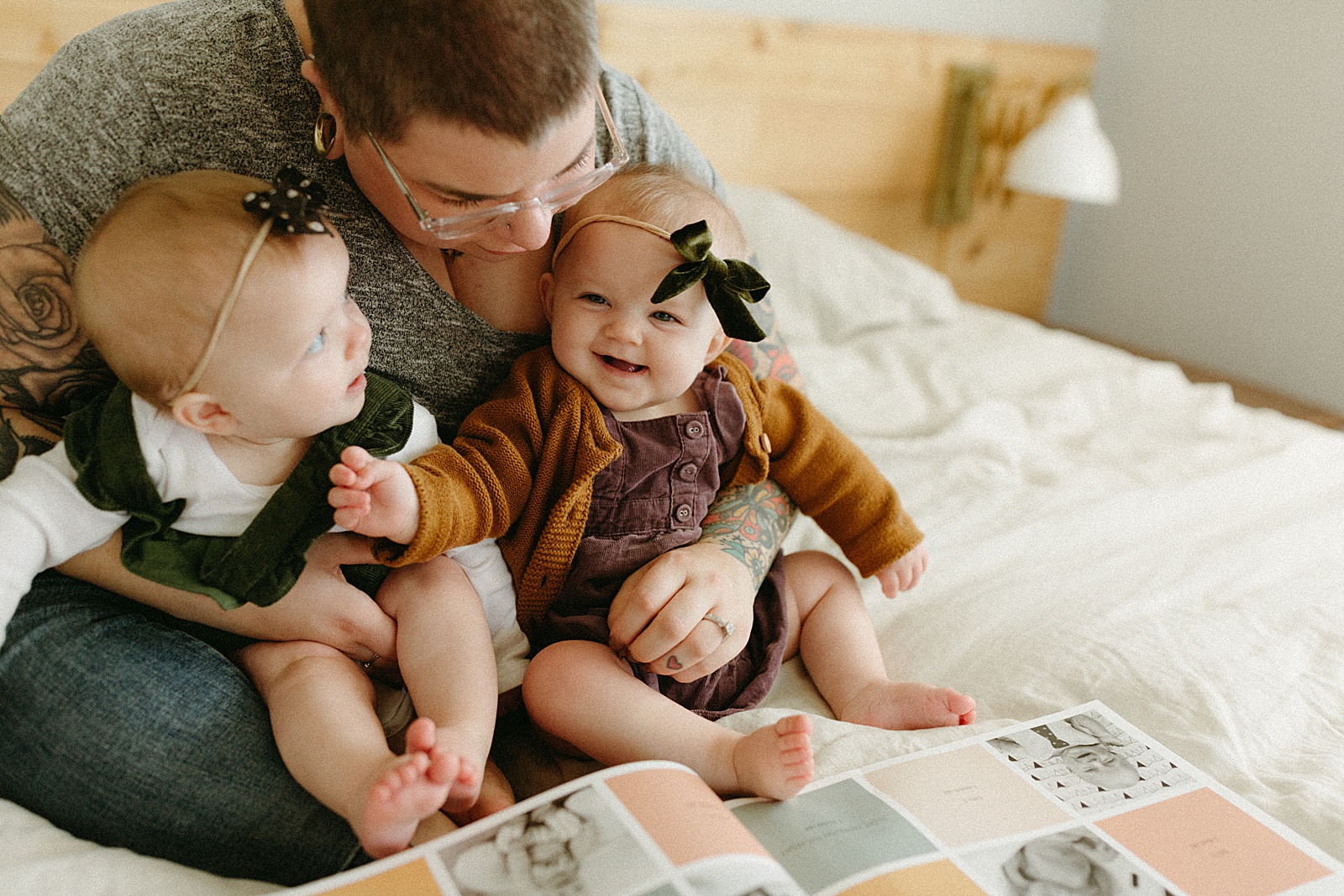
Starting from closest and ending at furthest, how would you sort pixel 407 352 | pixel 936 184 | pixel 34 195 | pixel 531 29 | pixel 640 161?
pixel 531 29 → pixel 34 195 → pixel 407 352 → pixel 640 161 → pixel 936 184

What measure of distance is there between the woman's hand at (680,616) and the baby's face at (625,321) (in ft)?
0.61

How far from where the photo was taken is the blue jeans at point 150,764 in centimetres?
78

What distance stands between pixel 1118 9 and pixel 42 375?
3.30m

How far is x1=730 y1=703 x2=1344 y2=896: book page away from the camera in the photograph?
0.75m

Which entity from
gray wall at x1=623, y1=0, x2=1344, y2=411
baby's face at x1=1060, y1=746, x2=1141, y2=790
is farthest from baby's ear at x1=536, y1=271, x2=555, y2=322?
gray wall at x1=623, y1=0, x2=1344, y2=411

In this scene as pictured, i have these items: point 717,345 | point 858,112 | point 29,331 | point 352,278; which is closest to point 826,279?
point 858,112

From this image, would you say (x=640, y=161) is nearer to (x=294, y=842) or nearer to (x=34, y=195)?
(x=34, y=195)

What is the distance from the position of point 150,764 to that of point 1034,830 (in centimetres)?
72

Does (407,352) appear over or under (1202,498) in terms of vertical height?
over

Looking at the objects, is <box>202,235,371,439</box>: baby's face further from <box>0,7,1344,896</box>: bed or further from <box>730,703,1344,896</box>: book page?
<box>730,703,1344,896</box>: book page

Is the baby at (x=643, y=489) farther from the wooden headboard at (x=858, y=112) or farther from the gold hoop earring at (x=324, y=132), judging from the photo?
the wooden headboard at (x=858, y=112)

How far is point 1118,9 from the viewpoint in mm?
3152

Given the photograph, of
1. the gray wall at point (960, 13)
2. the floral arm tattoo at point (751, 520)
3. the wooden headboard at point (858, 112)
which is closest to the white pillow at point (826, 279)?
the wooden headboard at point (858, 112)

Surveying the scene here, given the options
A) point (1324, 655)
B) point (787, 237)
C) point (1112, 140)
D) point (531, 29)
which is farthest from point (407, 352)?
point (1112, 140)
